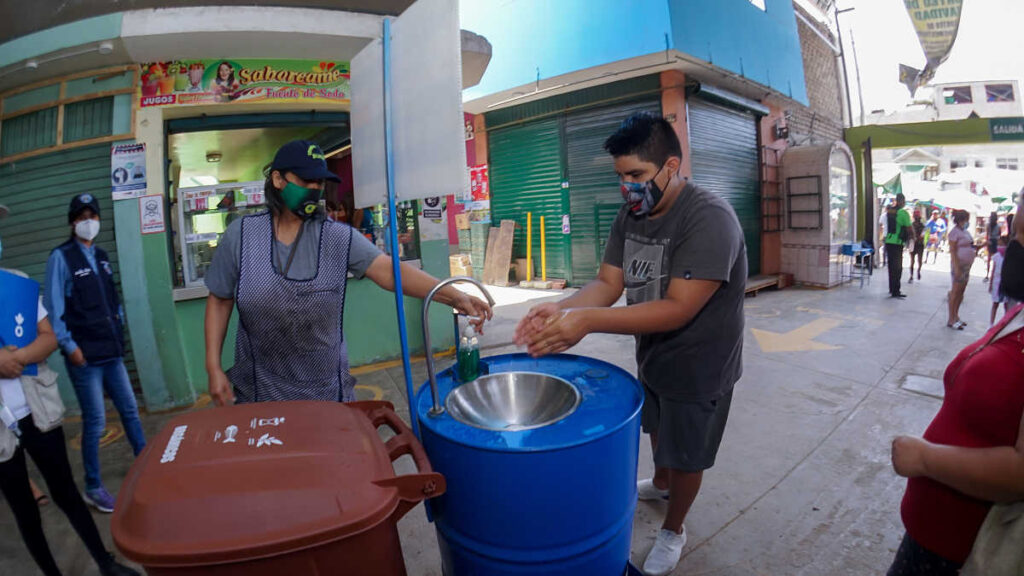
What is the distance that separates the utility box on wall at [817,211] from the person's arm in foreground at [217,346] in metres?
10.2

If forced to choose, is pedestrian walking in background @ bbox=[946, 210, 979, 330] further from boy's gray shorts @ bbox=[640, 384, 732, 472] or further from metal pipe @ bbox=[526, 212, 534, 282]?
metal pipe @ bbox=[526, 212, 534, 282]

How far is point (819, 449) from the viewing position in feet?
10.8

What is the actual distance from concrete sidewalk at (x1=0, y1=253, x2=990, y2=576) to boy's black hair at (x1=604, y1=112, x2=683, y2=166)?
1832 millimetres

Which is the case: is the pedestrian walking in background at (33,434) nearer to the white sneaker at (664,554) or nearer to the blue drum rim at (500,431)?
the blue drum rim at (500,431)

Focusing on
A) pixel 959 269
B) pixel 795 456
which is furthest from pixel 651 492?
pixel 959 269

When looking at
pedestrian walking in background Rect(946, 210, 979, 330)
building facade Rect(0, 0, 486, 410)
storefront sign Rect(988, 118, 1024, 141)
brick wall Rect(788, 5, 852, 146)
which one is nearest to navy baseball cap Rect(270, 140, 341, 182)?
building facade Rect(0, 0, 486, 410)

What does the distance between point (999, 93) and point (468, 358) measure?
48.8 m

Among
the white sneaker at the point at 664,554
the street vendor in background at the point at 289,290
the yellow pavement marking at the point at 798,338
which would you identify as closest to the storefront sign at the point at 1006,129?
the yellow pavement marking at the point at 798,338

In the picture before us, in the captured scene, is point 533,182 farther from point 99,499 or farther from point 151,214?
point 99,499

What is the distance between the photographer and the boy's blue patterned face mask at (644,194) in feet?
6.56

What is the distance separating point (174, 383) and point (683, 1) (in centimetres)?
804

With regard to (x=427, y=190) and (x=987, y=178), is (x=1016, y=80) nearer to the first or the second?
(x=987, y=178)

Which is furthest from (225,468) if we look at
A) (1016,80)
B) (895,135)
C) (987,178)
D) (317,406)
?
(1016,80)

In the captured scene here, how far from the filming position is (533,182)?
10.0 meters
